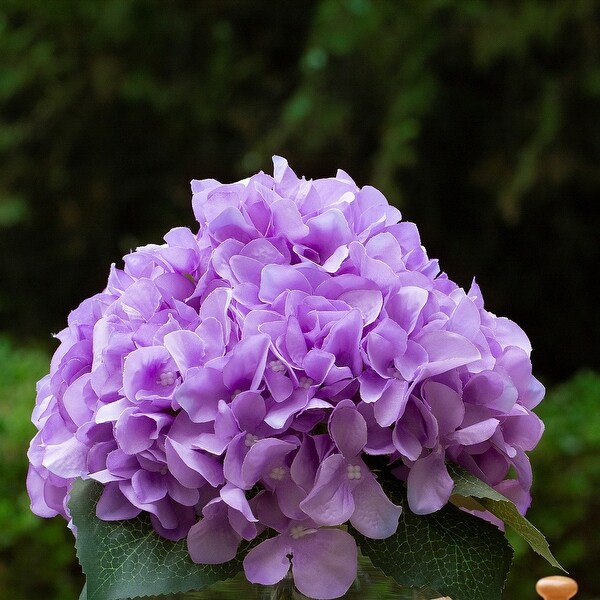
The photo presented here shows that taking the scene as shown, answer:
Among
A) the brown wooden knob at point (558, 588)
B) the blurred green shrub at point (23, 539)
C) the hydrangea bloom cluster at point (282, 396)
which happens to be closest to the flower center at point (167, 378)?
the hydrangea bloom cluster at point (282, 396)

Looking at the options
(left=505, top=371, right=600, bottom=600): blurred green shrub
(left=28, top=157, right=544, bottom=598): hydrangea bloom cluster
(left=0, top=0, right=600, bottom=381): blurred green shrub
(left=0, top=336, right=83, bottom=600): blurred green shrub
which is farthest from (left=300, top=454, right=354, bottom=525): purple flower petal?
(left=0, top=0, right=600, bottom=381): blurred green shrub

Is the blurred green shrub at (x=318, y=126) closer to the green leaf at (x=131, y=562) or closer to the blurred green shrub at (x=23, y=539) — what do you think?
the blurred green shrub at (x=23, y=539)

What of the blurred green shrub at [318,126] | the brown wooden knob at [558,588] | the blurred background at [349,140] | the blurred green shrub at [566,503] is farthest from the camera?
the blurred green shrub at [318,126]

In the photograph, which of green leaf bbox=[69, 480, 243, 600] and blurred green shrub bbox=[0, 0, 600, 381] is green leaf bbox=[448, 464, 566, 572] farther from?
blurred green shrub bbox=[0, 0, 600, 381]

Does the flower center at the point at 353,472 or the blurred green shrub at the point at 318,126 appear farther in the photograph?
the blurred green shrub at the point at 318,126

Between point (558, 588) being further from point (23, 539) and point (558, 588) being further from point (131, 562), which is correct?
point (23, 539)

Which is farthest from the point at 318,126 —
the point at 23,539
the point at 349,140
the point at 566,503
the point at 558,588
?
the point at 558,588
